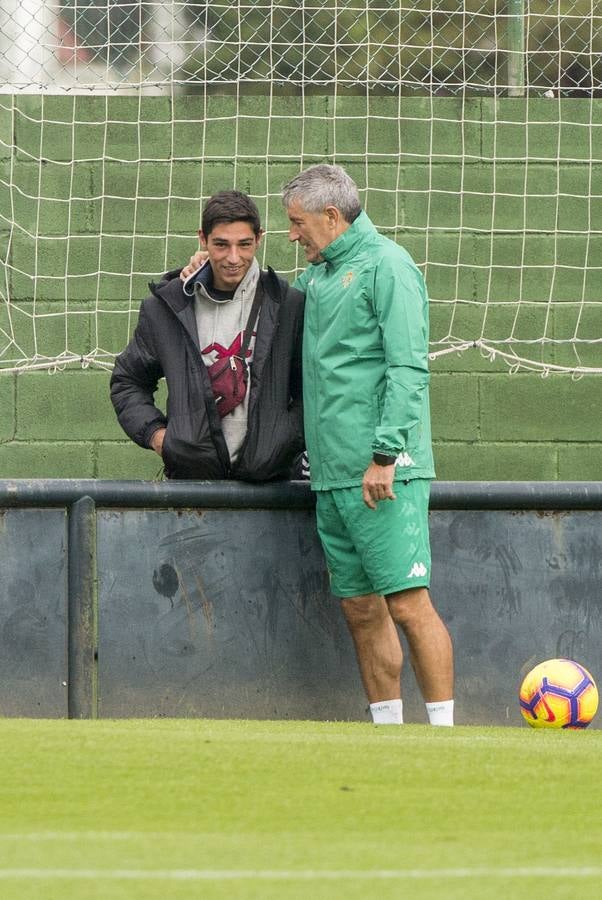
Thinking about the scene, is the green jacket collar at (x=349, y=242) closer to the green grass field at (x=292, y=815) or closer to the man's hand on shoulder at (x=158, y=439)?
the man's hand on shoulder at (x=158, y=439)

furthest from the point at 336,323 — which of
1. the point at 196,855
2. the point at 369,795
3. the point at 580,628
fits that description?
the point at 196,855

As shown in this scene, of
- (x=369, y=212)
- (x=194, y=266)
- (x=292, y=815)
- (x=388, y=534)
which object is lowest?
(x=292, y=815)

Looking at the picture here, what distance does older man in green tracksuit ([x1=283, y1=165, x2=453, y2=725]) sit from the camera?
564 centimetres

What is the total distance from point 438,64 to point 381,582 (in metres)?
3.12

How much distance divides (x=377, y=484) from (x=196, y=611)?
1.02 m

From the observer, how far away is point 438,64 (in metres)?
7.87

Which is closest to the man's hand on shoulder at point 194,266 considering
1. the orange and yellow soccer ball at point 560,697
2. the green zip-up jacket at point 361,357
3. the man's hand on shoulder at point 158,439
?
the green zip-up jacket at point 361,357

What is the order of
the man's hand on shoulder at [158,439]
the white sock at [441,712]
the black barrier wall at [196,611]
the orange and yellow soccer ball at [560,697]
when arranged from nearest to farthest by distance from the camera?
the white sock at [441,712] → the orange and yellow soccer ball at [560,697] → the man's hand on shoulder at [158,439] → the black barrier wall at [196,611]

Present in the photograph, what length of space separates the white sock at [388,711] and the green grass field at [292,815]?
0.65 m

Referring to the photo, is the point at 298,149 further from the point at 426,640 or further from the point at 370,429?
the point at 426,640

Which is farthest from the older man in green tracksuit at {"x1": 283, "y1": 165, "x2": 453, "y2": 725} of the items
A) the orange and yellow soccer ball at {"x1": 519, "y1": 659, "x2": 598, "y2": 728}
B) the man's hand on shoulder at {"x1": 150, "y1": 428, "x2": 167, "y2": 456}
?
the man's hand on shoulder at {"x1": 150, "y1": 428, "x2": 167, "y2": 456}

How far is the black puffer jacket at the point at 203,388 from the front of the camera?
5973mm

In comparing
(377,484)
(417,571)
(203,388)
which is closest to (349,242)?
(203,388)

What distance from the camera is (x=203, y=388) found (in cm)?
595
